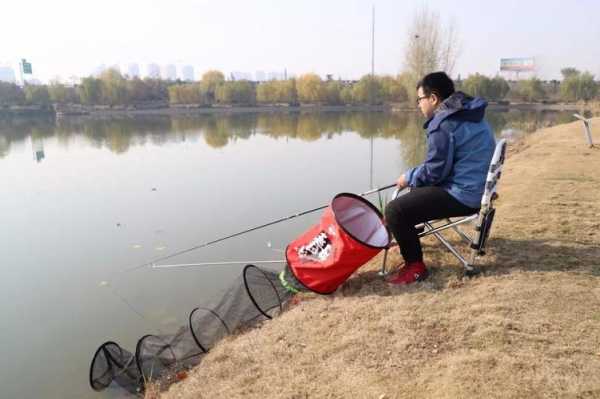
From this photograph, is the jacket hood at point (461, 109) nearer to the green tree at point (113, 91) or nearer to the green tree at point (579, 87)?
the green tree at point (579, 87)

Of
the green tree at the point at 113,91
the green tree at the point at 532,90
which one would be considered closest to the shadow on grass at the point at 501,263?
the green tree at the point at 113,91

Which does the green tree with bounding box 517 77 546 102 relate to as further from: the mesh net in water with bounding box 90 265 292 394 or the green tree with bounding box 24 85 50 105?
the mesh net in water with bounding box 90 265 292 394

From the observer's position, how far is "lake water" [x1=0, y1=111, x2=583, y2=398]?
4.82 m

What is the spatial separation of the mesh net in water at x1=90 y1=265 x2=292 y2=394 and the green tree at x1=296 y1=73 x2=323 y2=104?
244 feet

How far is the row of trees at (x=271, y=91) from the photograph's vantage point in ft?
222

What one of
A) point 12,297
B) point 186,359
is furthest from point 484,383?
point 12,297

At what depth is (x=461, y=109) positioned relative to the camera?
3260mm

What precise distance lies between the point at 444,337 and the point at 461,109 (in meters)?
1.61

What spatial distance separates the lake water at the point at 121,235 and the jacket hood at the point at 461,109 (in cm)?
353

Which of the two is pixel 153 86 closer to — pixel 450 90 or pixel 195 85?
pixel 195 85

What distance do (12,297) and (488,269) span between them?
5630 millimetres

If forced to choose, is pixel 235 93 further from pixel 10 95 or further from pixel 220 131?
pixel 220 131

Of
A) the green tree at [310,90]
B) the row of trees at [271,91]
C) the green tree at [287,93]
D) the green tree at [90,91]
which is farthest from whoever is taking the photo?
the green tree at [287,93]

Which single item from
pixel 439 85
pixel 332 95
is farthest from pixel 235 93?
pixel 439 85
